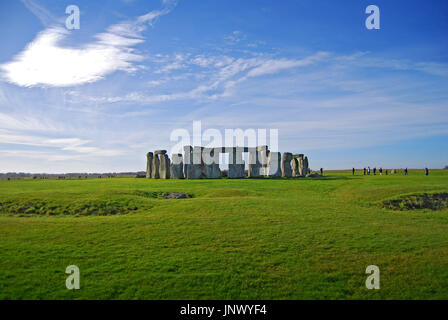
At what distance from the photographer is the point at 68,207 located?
1823 centimetres

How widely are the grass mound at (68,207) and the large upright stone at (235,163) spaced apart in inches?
783

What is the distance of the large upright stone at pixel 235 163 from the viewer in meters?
37.9

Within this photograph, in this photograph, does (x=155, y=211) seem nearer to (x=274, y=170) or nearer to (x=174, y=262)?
(x=174, y=262)

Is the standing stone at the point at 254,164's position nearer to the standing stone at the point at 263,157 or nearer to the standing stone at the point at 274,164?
the standing stone at the point at 263,157

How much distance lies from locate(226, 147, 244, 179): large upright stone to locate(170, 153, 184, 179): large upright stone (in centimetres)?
605

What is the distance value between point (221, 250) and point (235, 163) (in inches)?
1080

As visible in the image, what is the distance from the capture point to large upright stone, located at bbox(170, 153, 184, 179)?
1491 inches

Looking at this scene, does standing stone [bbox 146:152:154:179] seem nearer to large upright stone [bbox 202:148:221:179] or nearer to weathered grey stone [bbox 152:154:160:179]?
weathered grey stone [bbox 152:154:160:179]

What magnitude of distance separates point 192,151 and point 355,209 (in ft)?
78.2

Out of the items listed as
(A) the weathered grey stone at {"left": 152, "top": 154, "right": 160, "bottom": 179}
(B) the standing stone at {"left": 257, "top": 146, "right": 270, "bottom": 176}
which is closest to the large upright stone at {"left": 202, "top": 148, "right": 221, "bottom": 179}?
(B) the standing stone at {"left": 257, "top": 146, "right": 270, "bottom": 176}

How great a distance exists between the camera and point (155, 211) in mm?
17297
